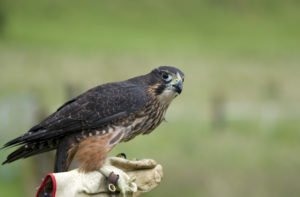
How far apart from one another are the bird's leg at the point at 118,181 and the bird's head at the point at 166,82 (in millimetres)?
240

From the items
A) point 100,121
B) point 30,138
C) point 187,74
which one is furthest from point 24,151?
point 187,74

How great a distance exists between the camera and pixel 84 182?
7.66ft

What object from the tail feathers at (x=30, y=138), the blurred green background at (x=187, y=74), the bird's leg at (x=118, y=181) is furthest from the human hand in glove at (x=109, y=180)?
the blurred green background at (x=187, y=74)

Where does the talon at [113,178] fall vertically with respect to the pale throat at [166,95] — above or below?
below

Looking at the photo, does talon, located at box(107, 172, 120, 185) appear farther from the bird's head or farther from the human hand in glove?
the bird's head

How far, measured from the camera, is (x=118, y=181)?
2.34 meters

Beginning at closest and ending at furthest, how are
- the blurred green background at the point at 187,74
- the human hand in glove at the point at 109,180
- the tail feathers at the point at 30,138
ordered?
the human hand in glove at the point at 109,180 < the tail feathers at the point at 30,138 < the blurred green background at the point at 187,74

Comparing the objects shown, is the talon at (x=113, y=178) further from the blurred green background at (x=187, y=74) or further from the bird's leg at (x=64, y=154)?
the blurred green background at (x=187, y=74)

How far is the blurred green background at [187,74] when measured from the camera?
4715 millimetres

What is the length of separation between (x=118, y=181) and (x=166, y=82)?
0.30 metres

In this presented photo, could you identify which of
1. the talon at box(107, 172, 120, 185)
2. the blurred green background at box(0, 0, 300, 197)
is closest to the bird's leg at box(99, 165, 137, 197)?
the talon at box(107, 172, 120, 185)

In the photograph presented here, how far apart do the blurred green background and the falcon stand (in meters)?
1.79

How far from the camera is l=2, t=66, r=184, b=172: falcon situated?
7.89 ft

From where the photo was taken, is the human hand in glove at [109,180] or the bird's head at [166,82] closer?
the human hand in glove at [109,180]
